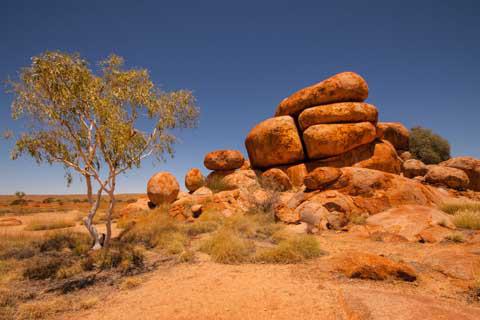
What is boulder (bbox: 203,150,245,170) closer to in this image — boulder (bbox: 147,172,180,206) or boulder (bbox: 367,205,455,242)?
boulder (bbox: 147,172,180,206)

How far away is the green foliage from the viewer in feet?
98.9

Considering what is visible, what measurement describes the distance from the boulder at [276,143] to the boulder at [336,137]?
1.18 metres

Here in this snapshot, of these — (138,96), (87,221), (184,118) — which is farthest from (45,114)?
(184,118)

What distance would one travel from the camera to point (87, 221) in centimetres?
995

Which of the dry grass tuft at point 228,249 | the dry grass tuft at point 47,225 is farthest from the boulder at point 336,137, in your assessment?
the dry grass tuft at point 47,225

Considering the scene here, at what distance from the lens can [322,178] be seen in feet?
47.0

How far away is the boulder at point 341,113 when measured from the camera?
20.4m

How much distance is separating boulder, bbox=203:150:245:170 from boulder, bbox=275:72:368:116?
7.31 meters

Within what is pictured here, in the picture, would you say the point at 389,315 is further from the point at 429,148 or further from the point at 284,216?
the point at 429,148

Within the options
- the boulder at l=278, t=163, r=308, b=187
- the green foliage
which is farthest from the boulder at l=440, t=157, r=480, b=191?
the boulder at l=278, t=163, r=308, b=187

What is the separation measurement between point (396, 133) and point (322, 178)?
18.9 meters

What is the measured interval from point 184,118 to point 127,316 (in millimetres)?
8297

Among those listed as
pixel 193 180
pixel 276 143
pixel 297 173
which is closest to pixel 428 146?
pixel 297 173

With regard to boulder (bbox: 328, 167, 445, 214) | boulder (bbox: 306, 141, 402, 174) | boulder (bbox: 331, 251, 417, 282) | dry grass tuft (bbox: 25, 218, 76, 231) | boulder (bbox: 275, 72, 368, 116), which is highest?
boulder (bbox: 275, 72, 368, 116)
